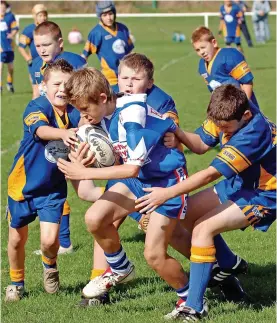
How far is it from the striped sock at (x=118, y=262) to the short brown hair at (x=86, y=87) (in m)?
1.07

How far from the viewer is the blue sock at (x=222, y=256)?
5766 millimetres

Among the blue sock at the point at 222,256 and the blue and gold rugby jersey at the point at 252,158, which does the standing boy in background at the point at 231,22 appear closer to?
the blue sock at the point at 222,256

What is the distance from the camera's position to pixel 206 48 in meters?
9.16

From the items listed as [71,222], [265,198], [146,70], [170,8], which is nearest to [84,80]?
[146,70]

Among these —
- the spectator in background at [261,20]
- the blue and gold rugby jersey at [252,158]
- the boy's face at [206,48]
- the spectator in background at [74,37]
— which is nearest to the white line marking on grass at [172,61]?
the spectator in background at [261,20]

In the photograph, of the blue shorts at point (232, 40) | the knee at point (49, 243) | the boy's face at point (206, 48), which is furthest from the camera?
the blue shorts at point (232, 40)

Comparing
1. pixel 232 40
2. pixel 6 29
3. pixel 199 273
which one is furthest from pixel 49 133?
pixel 232 40

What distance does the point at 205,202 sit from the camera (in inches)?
223

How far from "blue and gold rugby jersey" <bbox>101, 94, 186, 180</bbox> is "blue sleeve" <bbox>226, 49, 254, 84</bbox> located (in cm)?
441

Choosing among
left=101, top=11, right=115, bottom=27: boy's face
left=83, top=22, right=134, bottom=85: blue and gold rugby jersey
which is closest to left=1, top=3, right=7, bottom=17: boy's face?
left=83, top=22, right=134, bottom=85: blue and gold rugby jersey

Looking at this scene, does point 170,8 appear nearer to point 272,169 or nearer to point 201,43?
point 201,43

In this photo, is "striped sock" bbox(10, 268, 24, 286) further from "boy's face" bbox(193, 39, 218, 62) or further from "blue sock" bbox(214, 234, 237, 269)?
"boy's face" bbox(193, 39, 218, 62)

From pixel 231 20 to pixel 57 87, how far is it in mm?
21266

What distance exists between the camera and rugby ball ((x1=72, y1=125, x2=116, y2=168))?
5.16m
